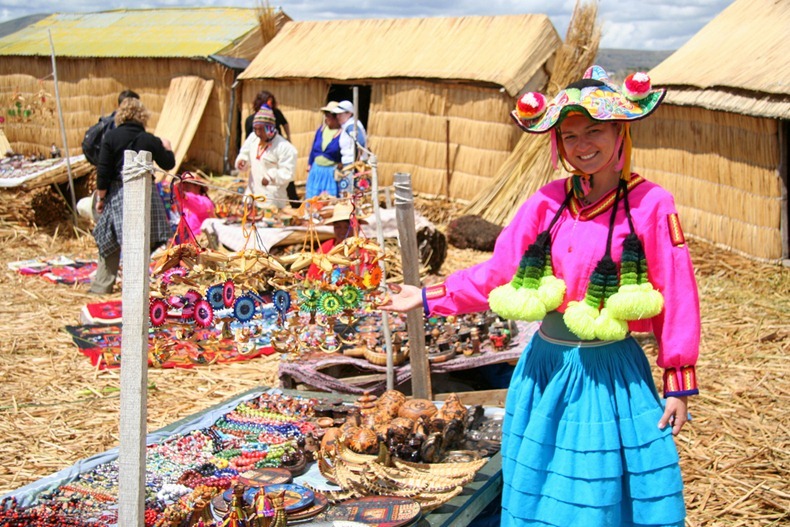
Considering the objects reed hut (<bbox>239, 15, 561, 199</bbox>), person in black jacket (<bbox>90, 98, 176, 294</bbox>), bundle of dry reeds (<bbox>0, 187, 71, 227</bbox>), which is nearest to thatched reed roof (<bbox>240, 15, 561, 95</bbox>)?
reed hut (<bbox>239, 15, 561, 199</bbox>)

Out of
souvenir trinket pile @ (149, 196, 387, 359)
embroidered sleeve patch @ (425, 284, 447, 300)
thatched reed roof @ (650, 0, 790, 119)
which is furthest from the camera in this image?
thatched reed roof @ (650, 0, 790, 119)

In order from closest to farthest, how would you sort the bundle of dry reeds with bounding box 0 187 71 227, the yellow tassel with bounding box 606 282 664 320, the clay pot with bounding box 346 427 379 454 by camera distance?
the yellow tassel with bounding box 606 282 664 320 → the clay pot with bounding box 346 427 379 454 → the bundle of dry reeds with bounding box 0 187 71 227

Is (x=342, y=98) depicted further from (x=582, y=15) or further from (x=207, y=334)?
(x=207, y=334)

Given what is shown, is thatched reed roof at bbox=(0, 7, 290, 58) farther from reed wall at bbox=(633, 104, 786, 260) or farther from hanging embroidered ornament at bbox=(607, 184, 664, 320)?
hanging embroidered ornament at bbox=(607, 184, 664, 320)

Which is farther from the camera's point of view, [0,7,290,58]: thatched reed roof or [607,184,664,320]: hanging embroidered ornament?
[0,7,290,58]: thatched reed roof

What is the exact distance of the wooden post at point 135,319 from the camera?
275cm

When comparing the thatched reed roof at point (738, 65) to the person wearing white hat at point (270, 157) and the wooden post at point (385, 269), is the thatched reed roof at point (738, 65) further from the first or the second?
the wooden post at point (385, 269)

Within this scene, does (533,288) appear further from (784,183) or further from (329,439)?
(784,183)

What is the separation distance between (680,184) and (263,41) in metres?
8.56

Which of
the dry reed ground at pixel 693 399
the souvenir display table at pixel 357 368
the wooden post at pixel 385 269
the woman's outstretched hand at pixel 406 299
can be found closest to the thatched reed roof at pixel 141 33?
the dry reed ground at pixel 693 399

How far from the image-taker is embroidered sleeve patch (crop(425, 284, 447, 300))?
119 inches

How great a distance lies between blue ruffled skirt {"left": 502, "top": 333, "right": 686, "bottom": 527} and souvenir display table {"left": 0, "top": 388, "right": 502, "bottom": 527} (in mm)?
699

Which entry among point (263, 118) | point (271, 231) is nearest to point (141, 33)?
point (263, 118)

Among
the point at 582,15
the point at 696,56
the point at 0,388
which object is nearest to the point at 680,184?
the point at 696,56
